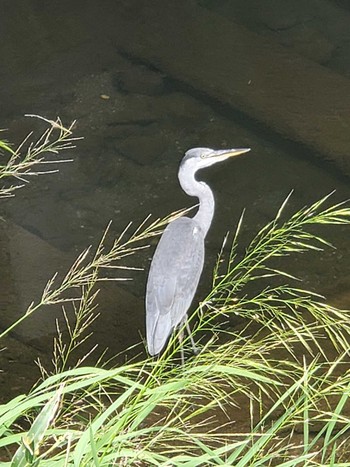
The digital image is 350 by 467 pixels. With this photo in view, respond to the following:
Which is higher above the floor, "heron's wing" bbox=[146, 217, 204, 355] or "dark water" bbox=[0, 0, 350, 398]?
"heron's wing" bbox=[146, 217, 204, 355]

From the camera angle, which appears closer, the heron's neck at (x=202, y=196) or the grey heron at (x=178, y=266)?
the grey heron at (x=178, y=266)

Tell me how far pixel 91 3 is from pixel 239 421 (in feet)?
18.0

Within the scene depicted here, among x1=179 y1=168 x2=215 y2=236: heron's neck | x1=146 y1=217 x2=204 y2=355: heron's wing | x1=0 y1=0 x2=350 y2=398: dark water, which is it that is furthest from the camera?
x1=0 y1=0 x2=350 y2=398: dark water

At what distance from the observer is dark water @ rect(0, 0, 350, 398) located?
4.80 meters

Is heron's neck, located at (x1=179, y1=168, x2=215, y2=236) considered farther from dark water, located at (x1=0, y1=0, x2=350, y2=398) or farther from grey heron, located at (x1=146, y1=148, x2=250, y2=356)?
dark water, located at (x1=0, y1=0, x2=350, y2=398)

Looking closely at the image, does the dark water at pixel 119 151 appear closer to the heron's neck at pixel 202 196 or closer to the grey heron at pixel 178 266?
the grey heron at pixel 178 266

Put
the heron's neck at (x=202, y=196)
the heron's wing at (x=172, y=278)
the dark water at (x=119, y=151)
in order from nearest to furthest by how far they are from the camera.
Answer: the heron's wing at (x=172, y=278) → the heron's neck at (x=202, y=196) → the dark water at (x=119, y=151)

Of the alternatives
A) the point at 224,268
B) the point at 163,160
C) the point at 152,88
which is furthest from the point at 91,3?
the point at 224,268

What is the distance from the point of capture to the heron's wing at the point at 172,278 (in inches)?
155

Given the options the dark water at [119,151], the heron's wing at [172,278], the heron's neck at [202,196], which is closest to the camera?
the heron's wing at [172,278]

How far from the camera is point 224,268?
4.87 m

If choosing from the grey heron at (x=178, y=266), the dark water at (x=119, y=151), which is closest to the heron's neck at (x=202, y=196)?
the grey heron at (x=178, y=266)

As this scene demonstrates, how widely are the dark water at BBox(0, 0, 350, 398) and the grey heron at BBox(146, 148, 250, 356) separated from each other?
38cm

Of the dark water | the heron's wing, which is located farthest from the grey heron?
the dark water
